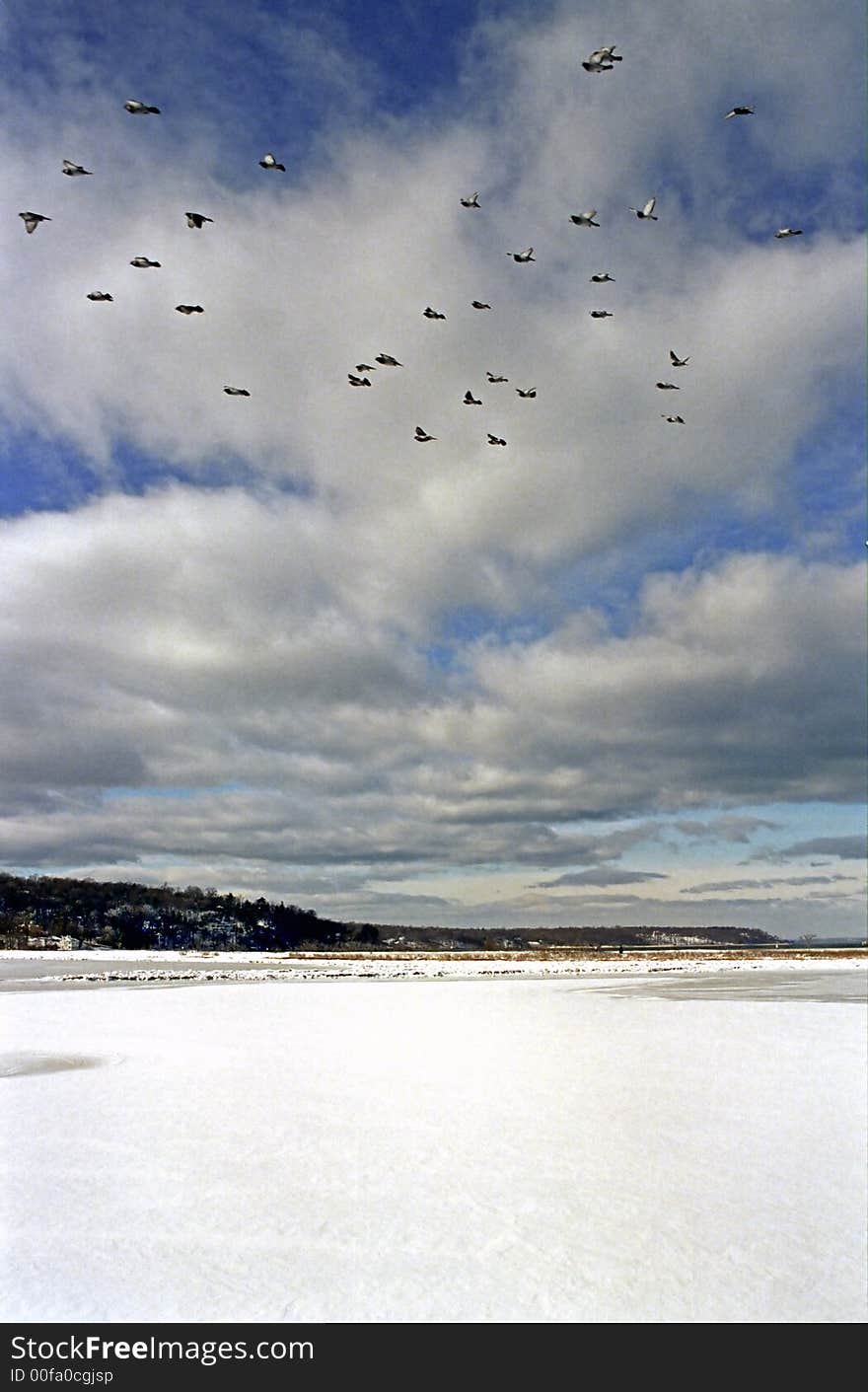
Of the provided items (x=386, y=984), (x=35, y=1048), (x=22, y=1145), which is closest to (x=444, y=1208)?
(x=22, y=1145)

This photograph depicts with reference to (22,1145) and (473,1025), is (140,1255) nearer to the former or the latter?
(22,1145)

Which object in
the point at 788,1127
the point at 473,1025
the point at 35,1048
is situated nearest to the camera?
the point at 788,1127

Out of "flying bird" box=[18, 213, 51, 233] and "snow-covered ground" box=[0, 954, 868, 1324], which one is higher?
"flying bird" box=[18, 213, 51, 233]

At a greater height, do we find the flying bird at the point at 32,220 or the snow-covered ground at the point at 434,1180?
the flying bird at the point at 32,220

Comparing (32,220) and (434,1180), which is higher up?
(32,220)
